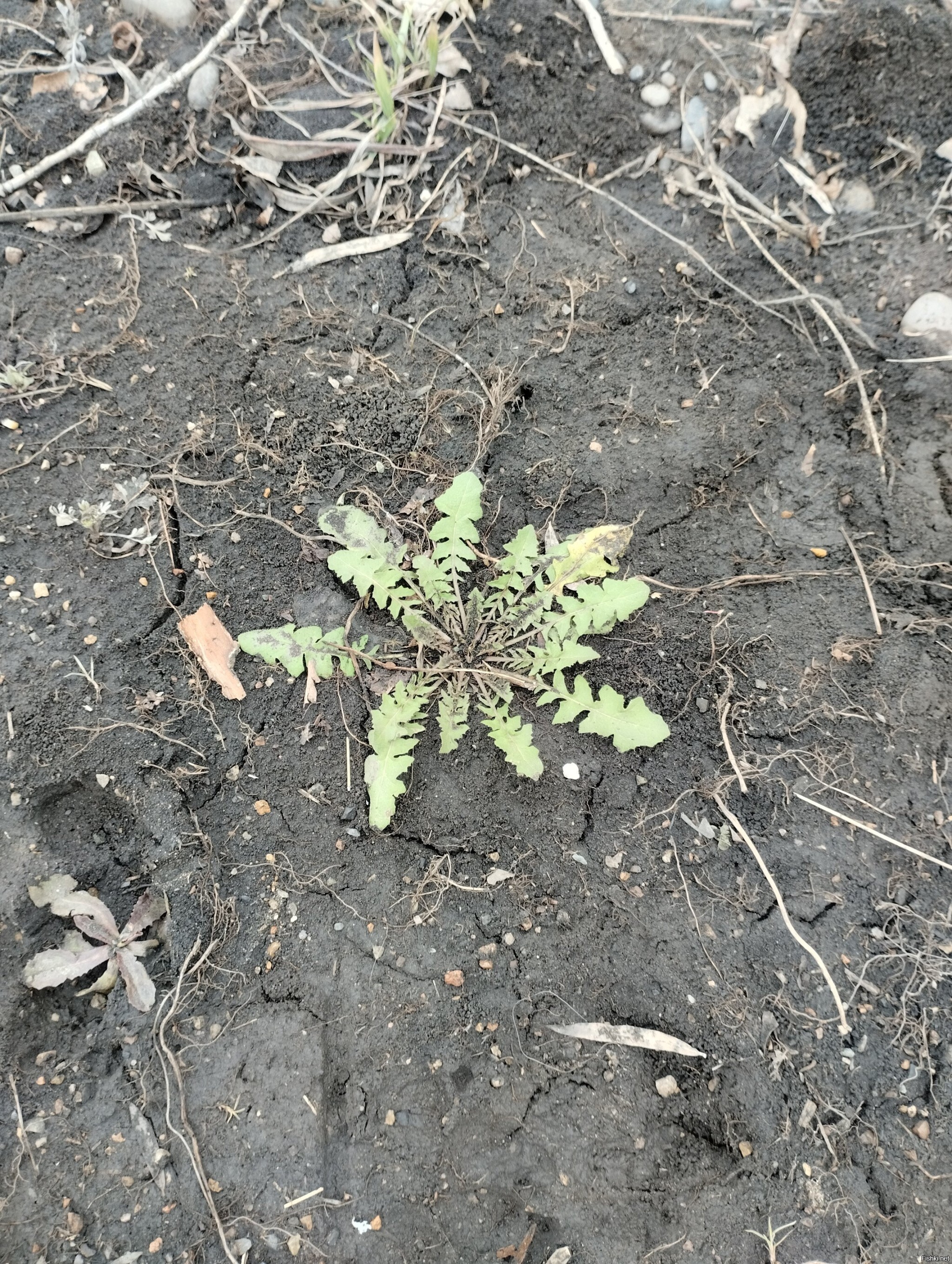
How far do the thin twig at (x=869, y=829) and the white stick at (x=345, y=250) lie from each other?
7.42 ft

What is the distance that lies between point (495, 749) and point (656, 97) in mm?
2388

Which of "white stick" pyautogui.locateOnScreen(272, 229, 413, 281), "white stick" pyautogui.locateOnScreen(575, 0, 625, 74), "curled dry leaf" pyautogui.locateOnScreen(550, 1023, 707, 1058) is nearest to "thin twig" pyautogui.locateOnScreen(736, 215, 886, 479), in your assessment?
"white stick" pyautogui.locateOnScreen(575, 0, 625, 74)

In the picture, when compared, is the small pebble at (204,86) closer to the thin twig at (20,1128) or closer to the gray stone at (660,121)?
the gray stone at (660,121)

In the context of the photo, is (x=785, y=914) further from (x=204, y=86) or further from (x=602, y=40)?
(x=204, y=86)

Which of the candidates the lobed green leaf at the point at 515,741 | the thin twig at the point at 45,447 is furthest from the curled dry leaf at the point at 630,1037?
the thin twig at the point at 45,447

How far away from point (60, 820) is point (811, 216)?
3.19 m

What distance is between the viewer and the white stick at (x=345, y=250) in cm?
258

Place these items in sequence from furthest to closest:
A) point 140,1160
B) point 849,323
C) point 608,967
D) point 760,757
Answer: point 849,323 < point 760,757 < point 608,967 < point 140,1160

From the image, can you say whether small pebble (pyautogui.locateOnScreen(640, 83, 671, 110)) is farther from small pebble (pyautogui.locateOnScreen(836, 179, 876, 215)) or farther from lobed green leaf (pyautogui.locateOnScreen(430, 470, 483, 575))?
lobed green leaf (pyautogui.locateOnScreen(430, 470, 483, 575))

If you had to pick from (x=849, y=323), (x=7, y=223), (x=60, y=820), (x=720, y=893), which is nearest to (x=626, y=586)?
(x=720, y=893)

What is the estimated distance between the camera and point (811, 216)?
2.62m

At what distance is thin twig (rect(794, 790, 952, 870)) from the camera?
215 centimetres

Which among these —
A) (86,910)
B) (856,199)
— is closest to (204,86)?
(856,199)

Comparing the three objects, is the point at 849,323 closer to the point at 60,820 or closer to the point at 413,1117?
the point at 413,1117
